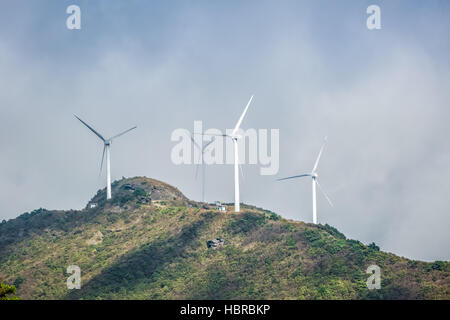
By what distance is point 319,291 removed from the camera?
16250 centimetres

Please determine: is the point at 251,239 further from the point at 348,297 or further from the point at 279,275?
the point at 348,297

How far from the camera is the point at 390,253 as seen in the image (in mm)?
179250

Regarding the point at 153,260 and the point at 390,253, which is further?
the point at 153,260

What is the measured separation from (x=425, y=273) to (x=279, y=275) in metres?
37.3

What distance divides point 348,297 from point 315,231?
→ 1507 inches
